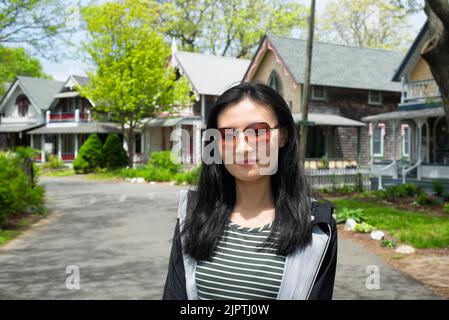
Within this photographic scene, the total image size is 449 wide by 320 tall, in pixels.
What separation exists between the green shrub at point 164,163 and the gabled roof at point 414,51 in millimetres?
13161

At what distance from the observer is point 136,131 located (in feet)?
134

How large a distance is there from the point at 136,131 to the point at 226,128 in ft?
130

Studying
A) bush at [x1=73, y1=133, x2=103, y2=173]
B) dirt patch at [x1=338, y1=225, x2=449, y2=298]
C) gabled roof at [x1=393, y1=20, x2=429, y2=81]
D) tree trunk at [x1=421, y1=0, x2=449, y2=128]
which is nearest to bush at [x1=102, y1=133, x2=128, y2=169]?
bush at [x1=73, y1=133, x2=103, y2=173]

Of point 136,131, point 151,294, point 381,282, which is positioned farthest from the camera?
point 136,131

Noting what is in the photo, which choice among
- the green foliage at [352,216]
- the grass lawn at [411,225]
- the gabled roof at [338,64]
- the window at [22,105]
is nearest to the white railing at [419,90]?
the gabled roof at [338,64]

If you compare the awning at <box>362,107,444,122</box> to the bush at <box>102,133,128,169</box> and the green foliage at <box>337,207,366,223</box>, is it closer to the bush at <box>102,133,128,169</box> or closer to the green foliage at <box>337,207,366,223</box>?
the green foliage at <box>337,207,366,223</box>

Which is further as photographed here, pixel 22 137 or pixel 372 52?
pixel 22 137

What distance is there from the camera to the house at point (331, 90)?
29.7 metres

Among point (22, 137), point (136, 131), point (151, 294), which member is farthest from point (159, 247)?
point (22, 137)

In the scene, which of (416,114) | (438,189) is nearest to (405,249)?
(438,189)

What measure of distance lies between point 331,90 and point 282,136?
1160 inches

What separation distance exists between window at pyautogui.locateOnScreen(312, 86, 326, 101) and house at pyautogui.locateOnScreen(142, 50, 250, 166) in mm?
6203

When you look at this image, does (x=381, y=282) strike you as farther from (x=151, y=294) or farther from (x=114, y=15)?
(x=114, y=15)

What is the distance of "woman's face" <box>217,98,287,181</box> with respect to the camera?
6.45 ft
